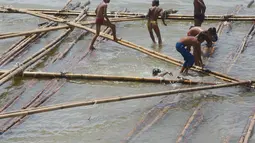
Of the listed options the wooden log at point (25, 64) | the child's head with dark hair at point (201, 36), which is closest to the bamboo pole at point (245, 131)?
the child's head with dark hair at point (201, 36)

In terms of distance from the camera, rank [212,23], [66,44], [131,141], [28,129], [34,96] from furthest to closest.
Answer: [212,23], [66,44], [34,96], [28,129], [131,141]

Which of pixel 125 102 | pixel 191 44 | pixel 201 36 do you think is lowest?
pixel 125 102

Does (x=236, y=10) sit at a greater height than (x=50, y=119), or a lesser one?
greater

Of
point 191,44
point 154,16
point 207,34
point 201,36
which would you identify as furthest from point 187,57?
point 154,16

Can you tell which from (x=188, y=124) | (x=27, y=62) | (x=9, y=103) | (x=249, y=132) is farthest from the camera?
(x=27, y=62)

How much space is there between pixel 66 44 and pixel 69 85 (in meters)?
2.72

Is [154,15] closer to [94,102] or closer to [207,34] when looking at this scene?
[207,34]

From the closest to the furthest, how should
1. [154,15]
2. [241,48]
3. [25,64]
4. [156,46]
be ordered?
1. [25,64]
2. [241,48]
3. [154,15]
4. [156,46]

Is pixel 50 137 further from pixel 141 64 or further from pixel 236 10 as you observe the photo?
pixel 236 10

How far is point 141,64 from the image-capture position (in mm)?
10531

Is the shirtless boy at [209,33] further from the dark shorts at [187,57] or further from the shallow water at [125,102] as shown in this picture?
the shallow water at [125,102]

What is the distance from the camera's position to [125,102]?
866 centimetres

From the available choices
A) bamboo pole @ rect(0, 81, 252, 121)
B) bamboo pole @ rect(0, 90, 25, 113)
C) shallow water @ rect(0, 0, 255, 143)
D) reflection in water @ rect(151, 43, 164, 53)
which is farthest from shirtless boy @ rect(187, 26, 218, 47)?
bamboo pole @ rect(0, 90, 25, 113)

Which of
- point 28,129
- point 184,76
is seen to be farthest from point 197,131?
point 28,129
